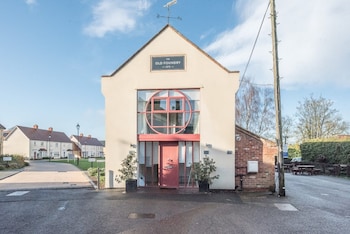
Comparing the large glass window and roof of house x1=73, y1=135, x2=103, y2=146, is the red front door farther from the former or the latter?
roof of house x1=73, y1=135, x2=103, y2=146

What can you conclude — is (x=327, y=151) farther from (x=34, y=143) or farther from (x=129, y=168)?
(x=34, y=143)

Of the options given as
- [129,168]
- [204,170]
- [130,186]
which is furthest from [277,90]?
[130,186]

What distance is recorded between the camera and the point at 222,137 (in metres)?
13.5

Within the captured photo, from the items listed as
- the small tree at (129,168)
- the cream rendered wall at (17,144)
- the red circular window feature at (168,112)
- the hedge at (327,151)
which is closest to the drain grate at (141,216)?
the small tree at (129,168)

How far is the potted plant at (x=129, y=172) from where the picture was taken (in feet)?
42.5

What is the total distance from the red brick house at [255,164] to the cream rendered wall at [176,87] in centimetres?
51

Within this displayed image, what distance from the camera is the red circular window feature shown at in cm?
1385

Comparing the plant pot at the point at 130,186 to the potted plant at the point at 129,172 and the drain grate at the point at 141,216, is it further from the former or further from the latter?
the drain grate at the point at 141,216

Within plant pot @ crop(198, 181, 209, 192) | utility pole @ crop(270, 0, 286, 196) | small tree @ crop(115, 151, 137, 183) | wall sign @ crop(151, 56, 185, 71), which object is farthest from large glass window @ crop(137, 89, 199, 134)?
utility pole @ crop(270, 0, 286, 196)

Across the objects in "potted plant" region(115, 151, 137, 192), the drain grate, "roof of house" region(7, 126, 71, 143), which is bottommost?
the drain grate

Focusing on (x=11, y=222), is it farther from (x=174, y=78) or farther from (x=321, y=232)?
(x=174, y=78)

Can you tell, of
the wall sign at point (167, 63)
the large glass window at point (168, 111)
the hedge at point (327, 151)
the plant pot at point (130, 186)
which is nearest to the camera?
the plant pot at point (130, 186)

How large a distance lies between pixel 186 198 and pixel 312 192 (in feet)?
20.7

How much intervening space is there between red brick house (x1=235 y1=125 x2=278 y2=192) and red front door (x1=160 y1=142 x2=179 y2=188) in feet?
9.27
